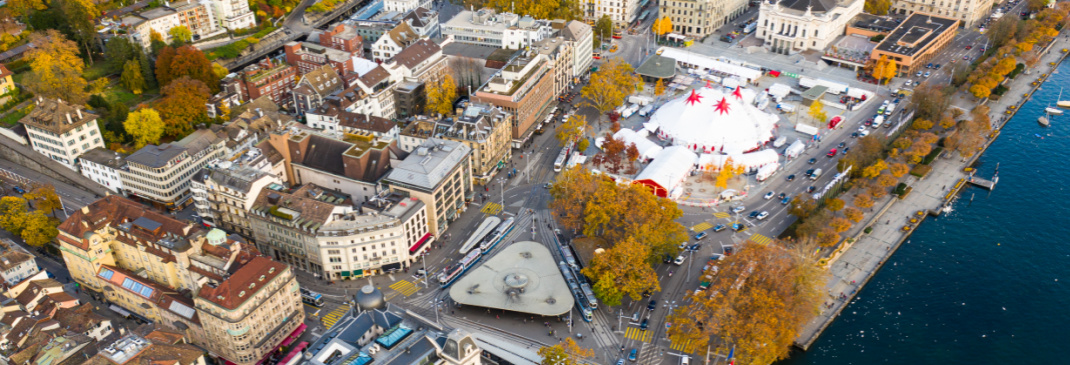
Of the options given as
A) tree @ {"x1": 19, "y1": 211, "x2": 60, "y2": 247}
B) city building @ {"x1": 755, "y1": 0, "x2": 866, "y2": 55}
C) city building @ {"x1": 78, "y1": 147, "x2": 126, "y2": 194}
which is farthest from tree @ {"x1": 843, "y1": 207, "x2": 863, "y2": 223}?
tree @ {"x1": 19, "y1": 211, "x2": 60, "y2": 247}

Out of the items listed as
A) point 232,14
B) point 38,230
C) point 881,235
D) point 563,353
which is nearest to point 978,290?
point 881,235

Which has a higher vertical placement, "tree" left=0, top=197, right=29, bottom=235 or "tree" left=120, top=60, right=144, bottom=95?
"tree" left=120, top=60, right=144, bottom=95

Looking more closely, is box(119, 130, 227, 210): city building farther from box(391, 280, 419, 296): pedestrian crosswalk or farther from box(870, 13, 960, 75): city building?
box(870, 13, 960, 75): city building

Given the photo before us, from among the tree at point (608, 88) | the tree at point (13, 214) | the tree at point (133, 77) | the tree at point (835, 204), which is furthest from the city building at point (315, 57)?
the tree at point (835, 204)

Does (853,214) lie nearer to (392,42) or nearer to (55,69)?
(392,42)

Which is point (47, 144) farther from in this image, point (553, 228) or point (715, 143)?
point (715, 143)

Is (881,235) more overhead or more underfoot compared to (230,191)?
more underfoot

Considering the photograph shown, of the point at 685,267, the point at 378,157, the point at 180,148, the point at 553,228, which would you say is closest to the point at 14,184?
the point at 180,148
